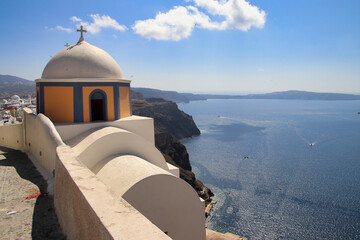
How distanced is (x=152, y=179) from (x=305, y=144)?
4581 cm

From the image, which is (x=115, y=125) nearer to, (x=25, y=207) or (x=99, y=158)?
(x=99, y=158)

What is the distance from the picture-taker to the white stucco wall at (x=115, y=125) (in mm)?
8430

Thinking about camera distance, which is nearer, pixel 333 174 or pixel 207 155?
pixel 333 174

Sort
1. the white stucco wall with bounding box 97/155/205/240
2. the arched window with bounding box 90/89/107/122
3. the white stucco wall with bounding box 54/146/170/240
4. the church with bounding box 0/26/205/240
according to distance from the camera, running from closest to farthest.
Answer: the white stucco wall with bounding box 54/146/170/240, the church with bounding box 0/26/205/240, the white stucco wall with bounding box 97/155/205/240, the arched window with bounding box 90/89/107/122

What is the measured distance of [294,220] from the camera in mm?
21156

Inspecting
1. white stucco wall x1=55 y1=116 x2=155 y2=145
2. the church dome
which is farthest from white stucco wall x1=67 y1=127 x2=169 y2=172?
the church dome

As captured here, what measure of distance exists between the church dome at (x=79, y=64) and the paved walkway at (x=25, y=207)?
136 inches

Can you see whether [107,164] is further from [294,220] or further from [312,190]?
[312,190]

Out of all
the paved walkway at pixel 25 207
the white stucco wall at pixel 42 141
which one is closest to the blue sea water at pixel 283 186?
the white stucco wall at pixel 42 141

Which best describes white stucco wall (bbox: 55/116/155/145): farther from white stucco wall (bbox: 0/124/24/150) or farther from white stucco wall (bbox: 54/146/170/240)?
white stucco wall (bbox: 0/124/24/150)

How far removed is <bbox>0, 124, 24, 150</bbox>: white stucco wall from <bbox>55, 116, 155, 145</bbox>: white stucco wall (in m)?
4.16

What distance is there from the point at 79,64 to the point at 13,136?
501 cm

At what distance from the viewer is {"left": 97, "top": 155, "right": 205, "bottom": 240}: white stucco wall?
18.6 feet

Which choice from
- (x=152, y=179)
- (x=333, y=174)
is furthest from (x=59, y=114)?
(x=333, y=174)
